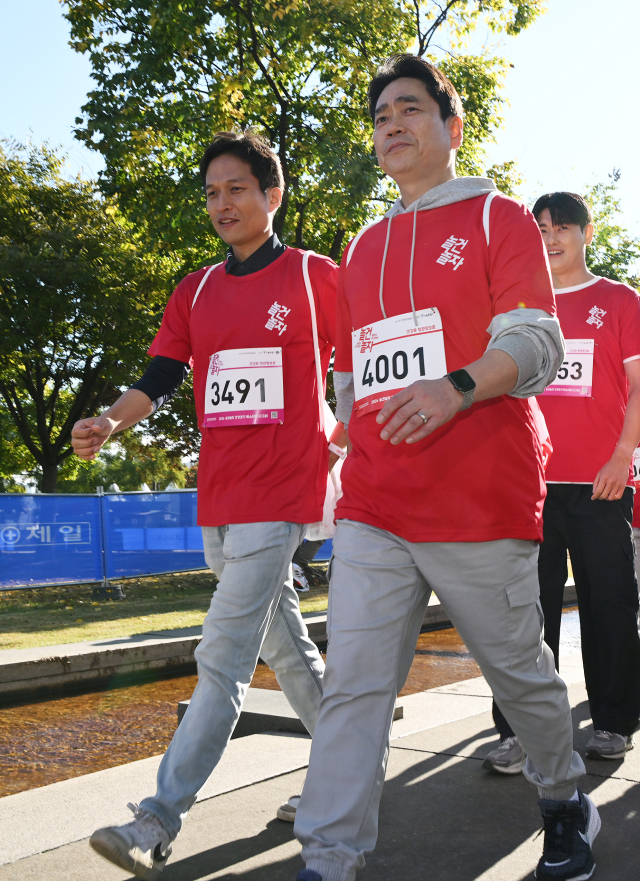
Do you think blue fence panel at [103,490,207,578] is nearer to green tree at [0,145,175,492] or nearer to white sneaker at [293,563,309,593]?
white sneaker at [293,563,309,593]

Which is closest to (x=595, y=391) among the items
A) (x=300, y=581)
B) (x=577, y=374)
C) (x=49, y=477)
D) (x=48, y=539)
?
(x=577, y=374)

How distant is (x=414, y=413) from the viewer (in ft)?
6.16

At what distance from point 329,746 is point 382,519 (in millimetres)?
570

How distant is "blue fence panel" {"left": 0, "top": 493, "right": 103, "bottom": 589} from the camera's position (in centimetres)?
1252

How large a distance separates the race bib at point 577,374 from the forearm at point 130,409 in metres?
1.74

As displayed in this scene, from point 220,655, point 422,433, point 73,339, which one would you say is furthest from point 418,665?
point 73,339

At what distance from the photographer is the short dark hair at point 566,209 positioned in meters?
4.02

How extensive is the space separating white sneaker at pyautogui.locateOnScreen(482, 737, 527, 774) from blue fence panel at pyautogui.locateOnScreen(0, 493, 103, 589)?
9945 millimetres

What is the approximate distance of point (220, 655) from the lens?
9.10 feet

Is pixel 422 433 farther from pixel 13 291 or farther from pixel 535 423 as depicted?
pixel 13 291

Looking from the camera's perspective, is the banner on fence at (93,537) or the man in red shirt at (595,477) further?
the banner on fence at (93,537)

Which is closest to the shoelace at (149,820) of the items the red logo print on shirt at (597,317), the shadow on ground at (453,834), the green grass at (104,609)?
the shadow on ground at (453,834)

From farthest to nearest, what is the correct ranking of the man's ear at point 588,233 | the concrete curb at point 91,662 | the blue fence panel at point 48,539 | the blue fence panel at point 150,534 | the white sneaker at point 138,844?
the blue fence panel at point 150,534, the blue fence panel at point 48,539, the concrete curb at point 91,662, the man's ear at point 588,233, the white sneaker at point 138,844

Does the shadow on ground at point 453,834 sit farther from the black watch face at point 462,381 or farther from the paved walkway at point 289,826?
the black watch face at point 462,381
